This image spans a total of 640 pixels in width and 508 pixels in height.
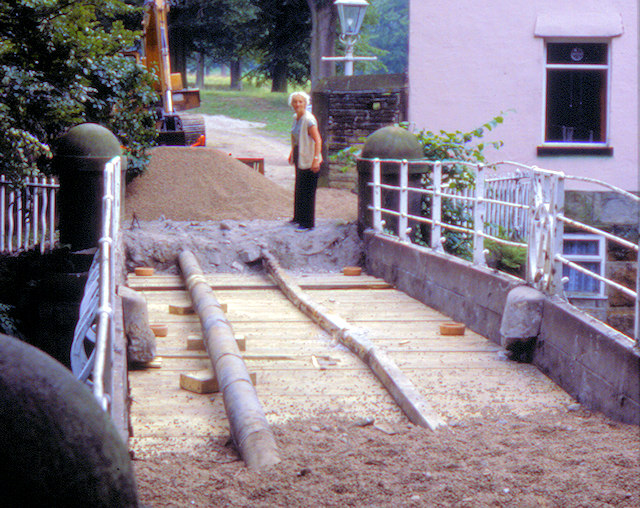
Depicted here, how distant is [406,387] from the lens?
5805 mm

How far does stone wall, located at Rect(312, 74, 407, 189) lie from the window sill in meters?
2.55

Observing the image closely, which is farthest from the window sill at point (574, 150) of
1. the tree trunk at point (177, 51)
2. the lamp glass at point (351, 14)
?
the tree trunk at point (177, 51)

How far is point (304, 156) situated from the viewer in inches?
485

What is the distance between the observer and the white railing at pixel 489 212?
21.4 ft

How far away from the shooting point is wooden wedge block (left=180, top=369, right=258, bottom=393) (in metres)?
5.94

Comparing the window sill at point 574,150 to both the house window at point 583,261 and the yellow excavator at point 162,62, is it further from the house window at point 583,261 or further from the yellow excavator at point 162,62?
the yellow excavator at point 162,62

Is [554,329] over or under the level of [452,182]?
under

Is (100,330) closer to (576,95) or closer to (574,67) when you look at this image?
(574,67)

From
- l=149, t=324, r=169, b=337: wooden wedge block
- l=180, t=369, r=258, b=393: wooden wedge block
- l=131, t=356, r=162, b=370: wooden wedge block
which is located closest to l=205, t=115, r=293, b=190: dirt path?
l=149, t=324, r=169, b=337: wooden wedge block

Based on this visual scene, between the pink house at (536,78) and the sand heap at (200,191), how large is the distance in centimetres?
321

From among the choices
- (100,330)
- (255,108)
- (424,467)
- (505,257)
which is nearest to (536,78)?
(505,257)

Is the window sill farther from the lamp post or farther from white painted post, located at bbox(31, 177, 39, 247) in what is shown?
white painted post, located at bbox(31, 177, 39, 247)

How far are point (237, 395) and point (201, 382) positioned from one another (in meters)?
0.74

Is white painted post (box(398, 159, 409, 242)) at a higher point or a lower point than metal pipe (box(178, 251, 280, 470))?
higher
